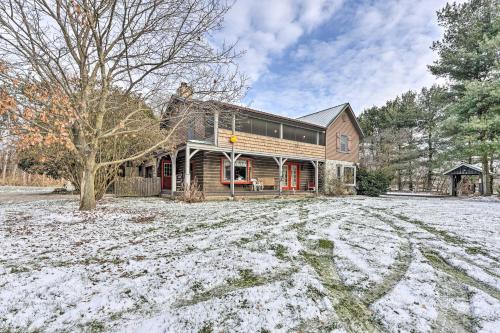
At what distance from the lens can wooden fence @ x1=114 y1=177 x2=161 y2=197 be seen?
1274 centimetres

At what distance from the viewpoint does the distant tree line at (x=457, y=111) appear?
13.4 metres

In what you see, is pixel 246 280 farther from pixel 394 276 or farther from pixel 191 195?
pixel 191 195

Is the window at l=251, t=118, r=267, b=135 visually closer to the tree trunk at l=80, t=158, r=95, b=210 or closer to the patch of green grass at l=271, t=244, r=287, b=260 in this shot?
the tree trunk at l=80, t=158, r=95, b=210

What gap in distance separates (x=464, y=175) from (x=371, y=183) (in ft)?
21.2

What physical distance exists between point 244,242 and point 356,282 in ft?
6.13

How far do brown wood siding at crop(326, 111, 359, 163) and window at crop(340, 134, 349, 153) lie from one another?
0.24 m

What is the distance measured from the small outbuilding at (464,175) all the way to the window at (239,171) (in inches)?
578

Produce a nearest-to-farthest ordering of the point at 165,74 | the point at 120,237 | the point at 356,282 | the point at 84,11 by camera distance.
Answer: the point at 356,282, the point at 120,237, the point at 84,11, the point at 165,74

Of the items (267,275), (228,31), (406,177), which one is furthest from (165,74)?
(406,177)

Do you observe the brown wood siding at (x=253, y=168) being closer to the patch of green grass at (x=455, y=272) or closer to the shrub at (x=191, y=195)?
the shrub at (x=191, y=195)

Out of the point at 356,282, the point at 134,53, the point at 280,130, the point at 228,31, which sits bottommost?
the point at 356,282

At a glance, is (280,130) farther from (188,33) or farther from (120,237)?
(120,237)

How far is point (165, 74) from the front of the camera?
24.4 feet

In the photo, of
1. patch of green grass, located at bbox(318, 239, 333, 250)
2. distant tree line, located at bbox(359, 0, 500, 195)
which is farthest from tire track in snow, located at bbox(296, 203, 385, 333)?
distant tree line, located at bbox(359, 0, 500, 195)
